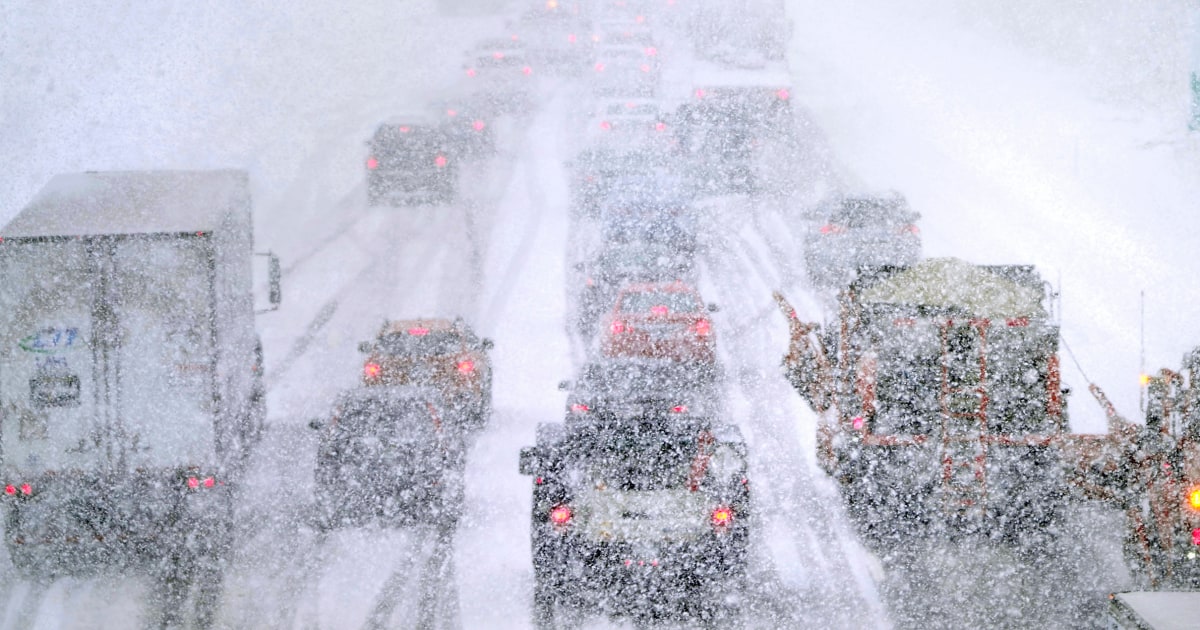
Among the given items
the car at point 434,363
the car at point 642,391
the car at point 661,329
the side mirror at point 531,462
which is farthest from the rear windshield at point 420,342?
the side mirror at point 531,462

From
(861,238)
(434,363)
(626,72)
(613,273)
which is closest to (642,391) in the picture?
(434,363)

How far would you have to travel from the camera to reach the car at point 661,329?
1467cm

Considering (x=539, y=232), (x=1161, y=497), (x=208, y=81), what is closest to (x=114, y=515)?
(x=1161, y=497)

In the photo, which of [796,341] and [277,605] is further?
[796,341]

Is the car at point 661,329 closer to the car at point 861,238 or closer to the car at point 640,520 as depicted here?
the car at point 861,238

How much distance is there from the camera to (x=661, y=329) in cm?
1470

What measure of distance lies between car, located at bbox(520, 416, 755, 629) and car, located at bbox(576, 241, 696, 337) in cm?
884

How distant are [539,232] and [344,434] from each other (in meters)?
12.4

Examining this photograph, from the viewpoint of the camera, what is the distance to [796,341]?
14.8m

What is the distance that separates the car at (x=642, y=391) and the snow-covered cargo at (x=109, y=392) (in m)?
3.61

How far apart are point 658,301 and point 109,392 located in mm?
7321

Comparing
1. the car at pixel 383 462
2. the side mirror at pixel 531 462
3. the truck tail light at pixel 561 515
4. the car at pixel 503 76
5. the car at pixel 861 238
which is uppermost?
the car at pixel 503 76

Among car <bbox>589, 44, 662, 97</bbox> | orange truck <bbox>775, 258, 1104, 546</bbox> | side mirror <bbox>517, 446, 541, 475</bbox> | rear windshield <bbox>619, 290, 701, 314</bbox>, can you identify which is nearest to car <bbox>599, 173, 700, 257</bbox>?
rear windshield <bbox>619, 290, 701, 314</bbox>

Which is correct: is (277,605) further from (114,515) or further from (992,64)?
(992,64)
